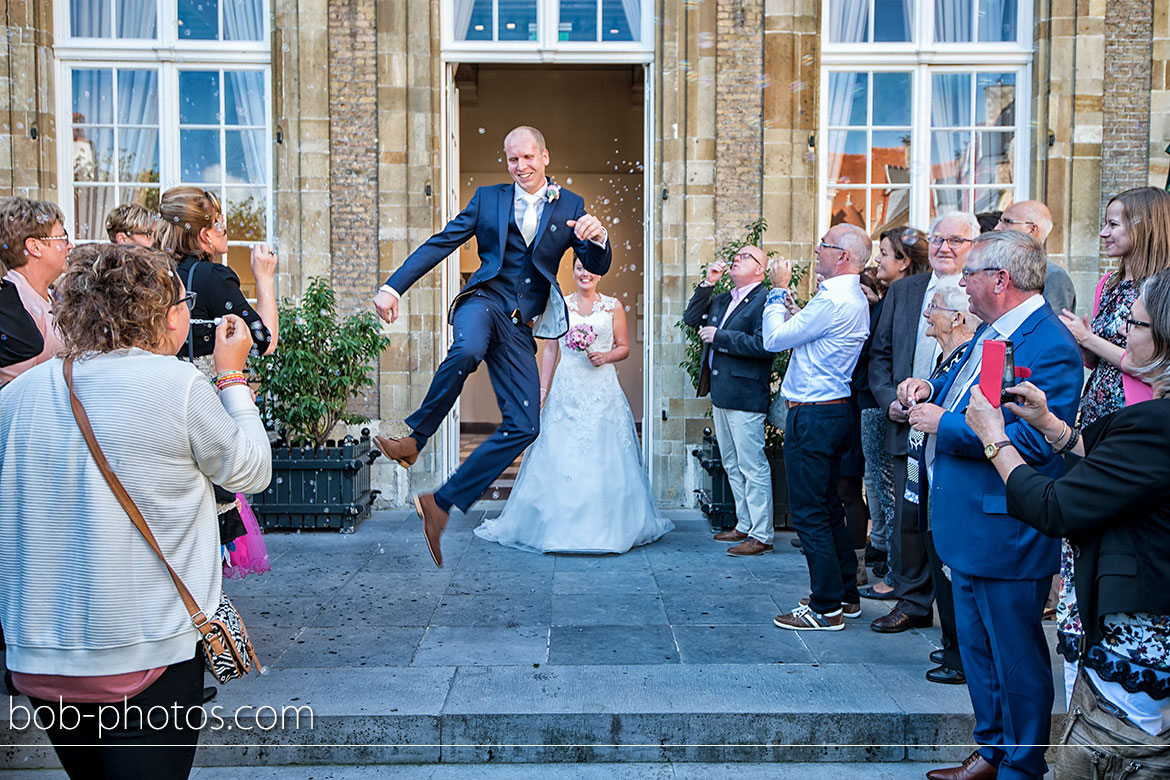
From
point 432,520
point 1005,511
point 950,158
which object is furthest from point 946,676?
point 950,158

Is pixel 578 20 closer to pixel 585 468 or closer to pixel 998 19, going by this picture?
pixel 998 19

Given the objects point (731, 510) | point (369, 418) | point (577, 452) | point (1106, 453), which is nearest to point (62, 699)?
point (1106, 453)

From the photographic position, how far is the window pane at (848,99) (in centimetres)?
859

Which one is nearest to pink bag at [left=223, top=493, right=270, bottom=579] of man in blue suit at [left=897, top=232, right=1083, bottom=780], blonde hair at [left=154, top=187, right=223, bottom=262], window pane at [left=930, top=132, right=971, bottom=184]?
blonde hair at [left=154, top=187, right=223, bottom=262]

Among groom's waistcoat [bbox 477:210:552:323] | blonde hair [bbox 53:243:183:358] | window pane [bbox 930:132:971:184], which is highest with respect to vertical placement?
window pane [bbox 930:132:971:184]

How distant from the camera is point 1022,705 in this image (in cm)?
315

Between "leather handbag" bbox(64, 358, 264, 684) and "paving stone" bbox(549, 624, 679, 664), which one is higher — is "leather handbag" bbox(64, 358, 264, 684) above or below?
above

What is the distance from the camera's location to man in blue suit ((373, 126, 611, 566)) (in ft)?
14.7

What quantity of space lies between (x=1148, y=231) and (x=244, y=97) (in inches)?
288

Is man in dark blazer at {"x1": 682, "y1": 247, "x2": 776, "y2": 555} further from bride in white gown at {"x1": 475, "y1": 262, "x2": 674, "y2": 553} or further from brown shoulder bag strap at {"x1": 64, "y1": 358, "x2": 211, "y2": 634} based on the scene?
brown shoulder bag strap at {"x1": 64, "y1": 358, "x2": 211, "y2": 634}

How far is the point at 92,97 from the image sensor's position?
8.57 metres

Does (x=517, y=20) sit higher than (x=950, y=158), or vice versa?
(x=517, y=20)

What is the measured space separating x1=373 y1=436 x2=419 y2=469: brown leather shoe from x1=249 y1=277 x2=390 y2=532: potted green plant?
3.07m

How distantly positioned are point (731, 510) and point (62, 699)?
5596mm
